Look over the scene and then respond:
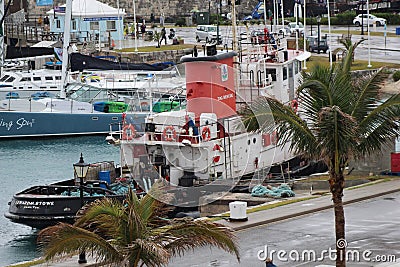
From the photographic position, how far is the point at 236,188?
105 feet

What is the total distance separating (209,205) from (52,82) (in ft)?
105

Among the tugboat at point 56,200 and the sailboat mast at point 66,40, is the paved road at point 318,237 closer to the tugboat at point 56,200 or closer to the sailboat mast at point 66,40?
the tugboat at point 56,200

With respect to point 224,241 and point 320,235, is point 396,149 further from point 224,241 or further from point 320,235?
point 224,241

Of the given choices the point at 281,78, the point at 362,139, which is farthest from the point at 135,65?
the point at 362,139

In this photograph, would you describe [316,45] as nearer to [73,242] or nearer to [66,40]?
[66,40]

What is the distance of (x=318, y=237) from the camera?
2423 cm

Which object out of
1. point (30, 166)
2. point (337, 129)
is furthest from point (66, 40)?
point (337, 129)

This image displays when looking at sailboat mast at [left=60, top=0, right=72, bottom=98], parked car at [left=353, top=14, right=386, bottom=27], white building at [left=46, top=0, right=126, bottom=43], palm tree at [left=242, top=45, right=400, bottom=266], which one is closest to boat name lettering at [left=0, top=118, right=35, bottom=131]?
sailboat mast at [left=60, top=0, right=72, bottom=98]

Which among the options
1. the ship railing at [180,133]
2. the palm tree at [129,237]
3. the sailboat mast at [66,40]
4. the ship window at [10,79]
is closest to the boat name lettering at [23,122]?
the sailboat mast at [66,40]

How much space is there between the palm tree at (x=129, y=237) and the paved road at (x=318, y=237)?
5.31m

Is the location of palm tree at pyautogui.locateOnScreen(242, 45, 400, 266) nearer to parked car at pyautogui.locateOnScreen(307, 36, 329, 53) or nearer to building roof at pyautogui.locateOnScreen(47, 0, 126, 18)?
parked car at pyautogui.locateOnScreen(307, 36, 329, 53)

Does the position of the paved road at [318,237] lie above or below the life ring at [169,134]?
below

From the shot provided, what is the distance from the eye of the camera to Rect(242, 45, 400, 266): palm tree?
66.0ft

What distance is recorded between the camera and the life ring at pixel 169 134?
31.0 m
